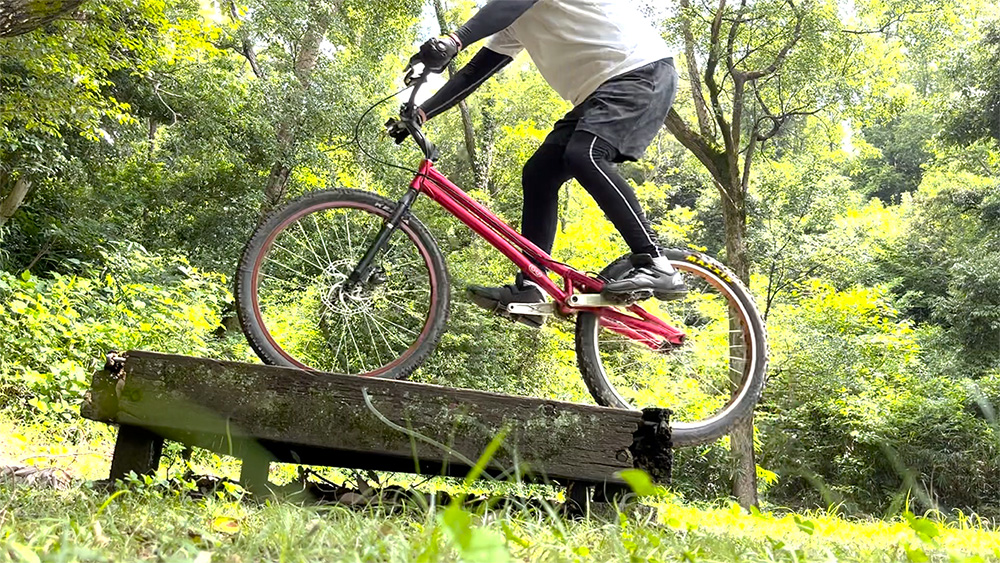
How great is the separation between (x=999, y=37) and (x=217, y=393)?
1435 cm

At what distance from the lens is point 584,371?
2.90m

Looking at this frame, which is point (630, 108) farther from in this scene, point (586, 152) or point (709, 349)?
point (709, 349)

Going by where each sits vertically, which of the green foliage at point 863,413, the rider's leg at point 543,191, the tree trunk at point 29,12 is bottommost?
the green foliage at point 863,413

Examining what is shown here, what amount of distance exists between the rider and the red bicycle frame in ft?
0.24

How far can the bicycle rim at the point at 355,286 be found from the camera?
2.55 meters

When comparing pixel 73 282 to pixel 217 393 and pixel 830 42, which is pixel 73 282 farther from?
pixel 830 42

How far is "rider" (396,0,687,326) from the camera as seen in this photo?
2525 mm

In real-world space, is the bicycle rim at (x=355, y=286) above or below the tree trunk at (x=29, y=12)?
below

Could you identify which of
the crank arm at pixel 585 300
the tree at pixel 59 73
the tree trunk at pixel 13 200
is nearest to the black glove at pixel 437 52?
the crank arm at pixel 585 300

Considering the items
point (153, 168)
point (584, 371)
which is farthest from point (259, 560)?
point (153, 168)

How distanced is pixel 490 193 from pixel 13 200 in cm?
937

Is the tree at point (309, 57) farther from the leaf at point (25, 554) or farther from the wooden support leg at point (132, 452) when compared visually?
the leaf at point (25, 554)

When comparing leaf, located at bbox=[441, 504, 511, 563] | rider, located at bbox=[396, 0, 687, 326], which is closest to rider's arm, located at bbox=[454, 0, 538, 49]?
rider, located at bbox=[396, 0, 687, 326]

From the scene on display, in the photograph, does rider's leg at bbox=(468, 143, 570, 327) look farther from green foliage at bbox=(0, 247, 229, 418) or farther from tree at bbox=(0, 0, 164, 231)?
tree at bbox=(0, 0, 164, 231)
